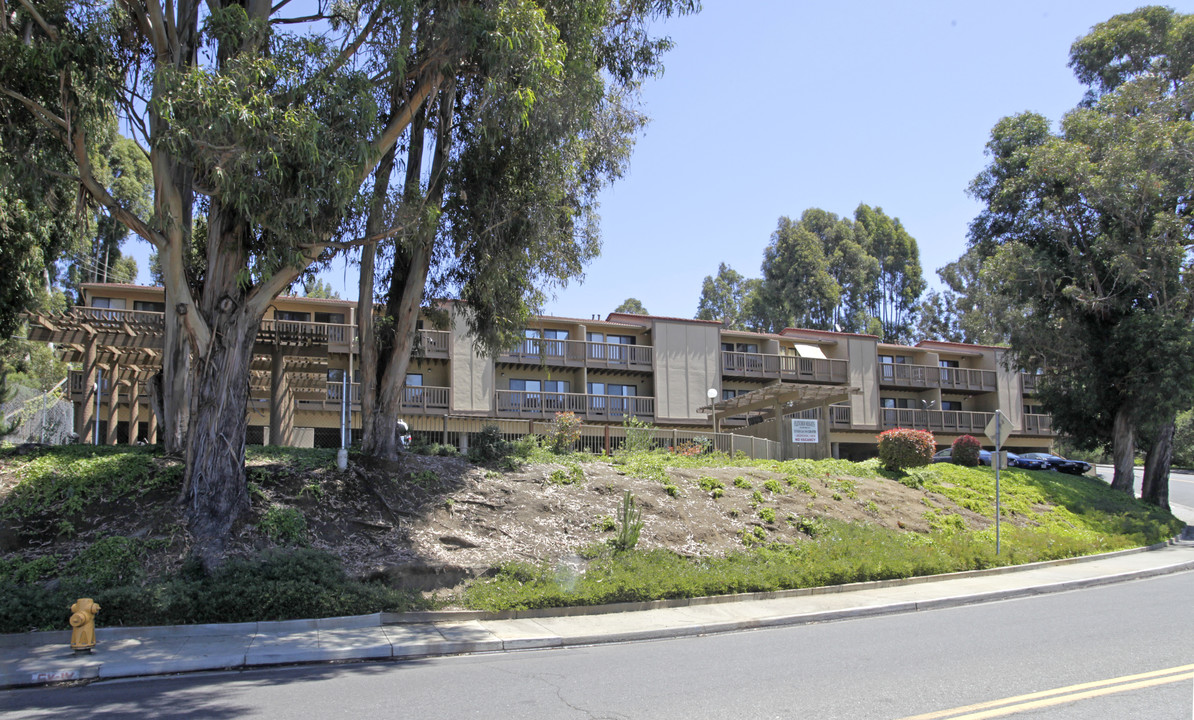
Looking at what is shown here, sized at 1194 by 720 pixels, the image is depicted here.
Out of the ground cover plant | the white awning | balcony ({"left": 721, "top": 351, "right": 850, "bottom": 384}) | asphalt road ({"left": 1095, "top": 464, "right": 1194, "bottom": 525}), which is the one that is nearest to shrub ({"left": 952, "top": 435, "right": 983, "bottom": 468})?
the ground cover plant

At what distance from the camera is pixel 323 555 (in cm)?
1134

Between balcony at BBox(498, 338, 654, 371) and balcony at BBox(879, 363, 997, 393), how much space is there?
14158 millimetres

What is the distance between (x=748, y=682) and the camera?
752cm

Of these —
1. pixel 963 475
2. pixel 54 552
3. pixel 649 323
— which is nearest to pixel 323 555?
pixel 54 552

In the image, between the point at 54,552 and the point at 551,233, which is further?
the point at 551,233

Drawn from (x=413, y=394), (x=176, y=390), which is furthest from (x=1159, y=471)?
(x=176, y=390)

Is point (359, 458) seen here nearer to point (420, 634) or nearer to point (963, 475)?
point (420, 634)

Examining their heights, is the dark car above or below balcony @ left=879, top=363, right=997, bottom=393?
below

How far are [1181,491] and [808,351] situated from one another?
1836 centimetres

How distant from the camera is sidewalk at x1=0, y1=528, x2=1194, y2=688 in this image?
856cm

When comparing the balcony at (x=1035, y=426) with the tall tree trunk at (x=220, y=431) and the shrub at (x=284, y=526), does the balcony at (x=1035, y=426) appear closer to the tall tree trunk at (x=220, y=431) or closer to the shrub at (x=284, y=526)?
the shrub at (x=284, y=526)

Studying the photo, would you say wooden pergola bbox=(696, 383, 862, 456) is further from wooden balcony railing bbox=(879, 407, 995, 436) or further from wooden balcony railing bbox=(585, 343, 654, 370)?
wooden balcony railing bbox=(879, 407, 995, 436)

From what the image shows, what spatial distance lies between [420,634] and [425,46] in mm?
8632

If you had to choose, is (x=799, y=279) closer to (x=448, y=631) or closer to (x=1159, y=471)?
(x=1159, y=471)
